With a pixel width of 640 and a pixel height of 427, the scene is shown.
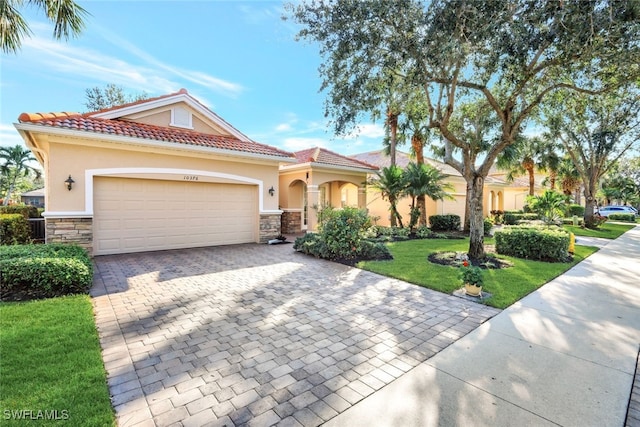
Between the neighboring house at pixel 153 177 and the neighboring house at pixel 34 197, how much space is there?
25.9 meters

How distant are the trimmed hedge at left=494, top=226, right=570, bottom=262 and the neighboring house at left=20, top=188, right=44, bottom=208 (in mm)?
39043

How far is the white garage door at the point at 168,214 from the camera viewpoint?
31.9 ft

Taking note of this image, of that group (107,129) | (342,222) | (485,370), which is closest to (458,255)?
(342,222)

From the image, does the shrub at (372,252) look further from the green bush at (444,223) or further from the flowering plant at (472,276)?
the green bush at (444,223)

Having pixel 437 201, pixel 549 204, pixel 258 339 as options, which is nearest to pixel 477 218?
pixel 258 339

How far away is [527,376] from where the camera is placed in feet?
11.5

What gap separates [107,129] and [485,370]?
10955 millimetres

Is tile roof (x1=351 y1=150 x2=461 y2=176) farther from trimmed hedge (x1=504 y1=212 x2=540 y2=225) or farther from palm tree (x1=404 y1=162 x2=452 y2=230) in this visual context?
trimmed hedge (x1=504 y1=212 x2=540 y2=225)

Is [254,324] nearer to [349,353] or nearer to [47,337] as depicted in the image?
[349,353]

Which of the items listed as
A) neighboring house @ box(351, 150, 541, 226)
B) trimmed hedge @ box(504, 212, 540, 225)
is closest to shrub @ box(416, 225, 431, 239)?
neighboring house @ box(351, 150, 541, 226)

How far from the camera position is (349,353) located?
13.1ft

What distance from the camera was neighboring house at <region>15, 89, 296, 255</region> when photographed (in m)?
8.79

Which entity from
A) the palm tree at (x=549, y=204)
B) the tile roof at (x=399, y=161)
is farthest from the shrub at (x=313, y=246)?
the palm tree at (x=549, y=204)

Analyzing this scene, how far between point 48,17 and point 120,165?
13.0 feet
